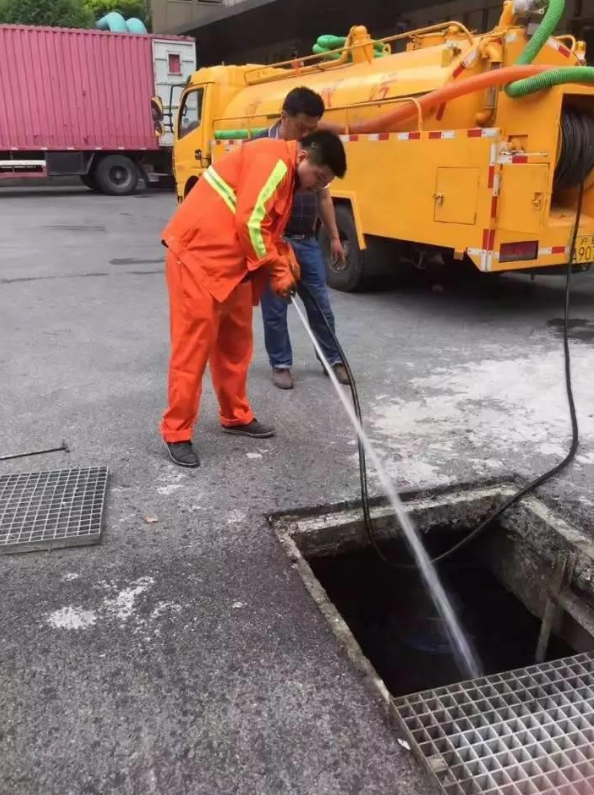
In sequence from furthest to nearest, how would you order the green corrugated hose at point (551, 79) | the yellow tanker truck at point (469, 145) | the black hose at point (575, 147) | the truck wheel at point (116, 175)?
the truck wheel at point (116, 175) → the black hose at point (575, 147) → the yellow tanker truck at point (469, 145) → the green corrugated hose at point (551, 79)

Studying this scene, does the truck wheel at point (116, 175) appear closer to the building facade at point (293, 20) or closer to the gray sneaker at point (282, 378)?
the building facade at point (293, 20)

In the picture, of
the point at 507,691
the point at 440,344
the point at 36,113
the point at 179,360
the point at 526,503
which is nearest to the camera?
the point at 507,691

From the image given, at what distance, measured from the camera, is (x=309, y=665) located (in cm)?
223

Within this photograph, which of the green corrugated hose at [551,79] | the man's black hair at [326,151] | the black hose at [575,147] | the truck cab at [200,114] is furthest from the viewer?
the truck cab at [200,114]

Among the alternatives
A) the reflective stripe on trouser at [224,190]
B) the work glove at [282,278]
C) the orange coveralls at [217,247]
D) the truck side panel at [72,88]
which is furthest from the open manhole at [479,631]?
the truck side panel at [72,88]

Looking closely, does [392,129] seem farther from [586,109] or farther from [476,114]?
[586,109]

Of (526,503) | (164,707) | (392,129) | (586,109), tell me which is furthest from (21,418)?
(586,109)

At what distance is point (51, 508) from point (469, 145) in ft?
13.7

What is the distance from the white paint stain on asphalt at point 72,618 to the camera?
240 cm

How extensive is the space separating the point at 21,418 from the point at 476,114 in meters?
4.17

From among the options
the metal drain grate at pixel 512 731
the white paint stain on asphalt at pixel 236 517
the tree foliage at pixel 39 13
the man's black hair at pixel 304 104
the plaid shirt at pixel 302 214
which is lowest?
the metal drain grate at pixel 512 731

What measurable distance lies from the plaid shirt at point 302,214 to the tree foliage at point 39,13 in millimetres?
27104

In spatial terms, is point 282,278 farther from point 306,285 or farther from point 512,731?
point 512,731

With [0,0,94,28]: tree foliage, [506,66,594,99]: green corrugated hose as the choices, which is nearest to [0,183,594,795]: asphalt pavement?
[506,66,594,99]: green corrugated hose
